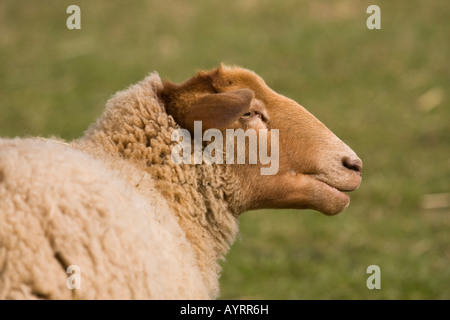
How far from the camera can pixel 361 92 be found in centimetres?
1277

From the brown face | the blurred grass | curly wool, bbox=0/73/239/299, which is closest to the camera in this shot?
curly wool, bbox=0/73/239/299

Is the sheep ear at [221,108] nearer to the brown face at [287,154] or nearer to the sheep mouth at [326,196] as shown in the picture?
the brown face at [287,154]

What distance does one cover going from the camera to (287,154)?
397cm

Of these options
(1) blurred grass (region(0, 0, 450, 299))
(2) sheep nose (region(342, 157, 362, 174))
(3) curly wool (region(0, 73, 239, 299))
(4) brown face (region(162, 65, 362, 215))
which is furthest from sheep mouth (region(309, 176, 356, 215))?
(1) blurred grass (region(0, 0, 450, 299))

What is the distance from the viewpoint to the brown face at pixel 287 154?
153 inches

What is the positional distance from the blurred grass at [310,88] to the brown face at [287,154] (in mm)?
2921

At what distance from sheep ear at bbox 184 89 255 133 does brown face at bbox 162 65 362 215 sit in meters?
0.20

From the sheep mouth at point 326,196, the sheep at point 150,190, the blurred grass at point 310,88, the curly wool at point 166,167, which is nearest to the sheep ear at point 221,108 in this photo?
the sheep at point 150,190

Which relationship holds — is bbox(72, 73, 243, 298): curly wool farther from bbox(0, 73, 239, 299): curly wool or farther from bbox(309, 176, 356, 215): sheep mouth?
bbox(309, 176, 356, 215): sheep mouth

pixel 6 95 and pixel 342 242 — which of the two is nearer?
pixel 342 242

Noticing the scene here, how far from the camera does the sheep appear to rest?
2795 millimetres

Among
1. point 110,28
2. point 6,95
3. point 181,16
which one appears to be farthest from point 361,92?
point 6,95
